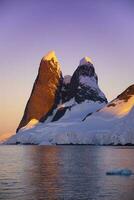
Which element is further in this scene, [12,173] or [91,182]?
[12,173]

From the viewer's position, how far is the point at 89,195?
4628 cm

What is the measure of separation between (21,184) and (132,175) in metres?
16.7

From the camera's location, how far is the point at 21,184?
178ft

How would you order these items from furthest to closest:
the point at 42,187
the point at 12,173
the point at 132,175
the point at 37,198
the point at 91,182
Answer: the point at 12,173 → the point at 132,175 → the point at 91,182 → the point at 42,187 → the point at 37,198

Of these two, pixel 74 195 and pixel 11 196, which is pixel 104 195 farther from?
pixel 11 196

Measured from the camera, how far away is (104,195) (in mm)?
46219

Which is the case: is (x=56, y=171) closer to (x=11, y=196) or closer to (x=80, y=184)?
(x=80, y=184)

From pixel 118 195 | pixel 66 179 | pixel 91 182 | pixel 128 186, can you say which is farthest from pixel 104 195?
pixel 66 179

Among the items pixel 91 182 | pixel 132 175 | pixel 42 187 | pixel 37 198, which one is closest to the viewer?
pixel 37 198

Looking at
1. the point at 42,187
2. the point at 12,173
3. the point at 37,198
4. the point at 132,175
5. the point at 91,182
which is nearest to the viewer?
the point at 37,198

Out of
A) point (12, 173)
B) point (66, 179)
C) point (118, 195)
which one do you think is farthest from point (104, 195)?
point (12, 173)

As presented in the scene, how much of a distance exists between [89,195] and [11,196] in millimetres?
7604

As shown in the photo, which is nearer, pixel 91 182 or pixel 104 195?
pixel 104 195

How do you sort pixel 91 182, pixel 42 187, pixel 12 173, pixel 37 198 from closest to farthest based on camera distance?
pixel 37 198, pixel 42 187, pixel 91 182, pixel 12 173
